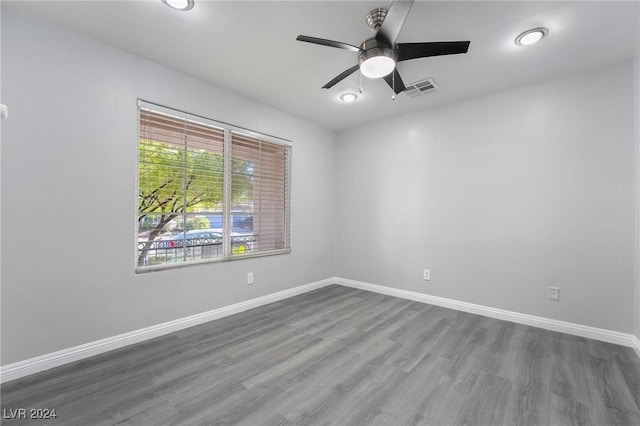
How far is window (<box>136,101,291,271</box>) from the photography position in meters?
2.67

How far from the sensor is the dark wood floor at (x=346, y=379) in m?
Result: 1.64

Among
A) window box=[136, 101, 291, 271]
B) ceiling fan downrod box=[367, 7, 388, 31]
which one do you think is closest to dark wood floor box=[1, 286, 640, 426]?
window box=[136, 101, 291, 271]

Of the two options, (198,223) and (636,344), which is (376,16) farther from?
(636,344)

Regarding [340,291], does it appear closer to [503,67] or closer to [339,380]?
[339,380]

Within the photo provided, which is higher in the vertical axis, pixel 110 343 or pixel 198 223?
pixel 198 223

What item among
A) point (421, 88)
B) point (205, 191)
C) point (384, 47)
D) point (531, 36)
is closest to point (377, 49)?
point (384, 47)

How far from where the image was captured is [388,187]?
13.7ft

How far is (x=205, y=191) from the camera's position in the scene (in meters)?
3.05

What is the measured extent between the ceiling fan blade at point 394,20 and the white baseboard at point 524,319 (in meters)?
3.08

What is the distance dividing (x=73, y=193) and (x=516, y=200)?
169 inches

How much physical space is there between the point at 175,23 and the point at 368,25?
1.48m

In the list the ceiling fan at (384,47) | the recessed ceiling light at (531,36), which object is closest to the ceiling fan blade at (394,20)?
the ceiling fan at (384,47)

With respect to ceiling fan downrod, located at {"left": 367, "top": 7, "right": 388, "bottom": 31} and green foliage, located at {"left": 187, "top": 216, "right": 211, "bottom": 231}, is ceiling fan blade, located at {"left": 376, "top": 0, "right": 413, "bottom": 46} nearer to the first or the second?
ceiling fan downrod, located at {"left": 367, "top": 7, "right": 388, "bottom": 31}

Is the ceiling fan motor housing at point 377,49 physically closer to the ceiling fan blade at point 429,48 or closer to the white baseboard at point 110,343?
the ceiling fan blade at point 429,48
